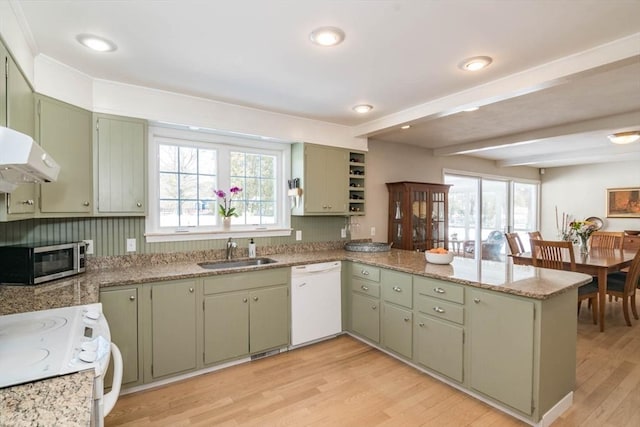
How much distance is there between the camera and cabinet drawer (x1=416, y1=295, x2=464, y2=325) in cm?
244

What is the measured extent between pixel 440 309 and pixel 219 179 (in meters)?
→ 2.43

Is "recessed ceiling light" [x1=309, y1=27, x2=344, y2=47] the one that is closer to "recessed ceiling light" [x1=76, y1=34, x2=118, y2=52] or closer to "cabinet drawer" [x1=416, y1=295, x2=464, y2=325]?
"recessed ceiling light" [x1=76, y1=34, x2=118, y2=52]

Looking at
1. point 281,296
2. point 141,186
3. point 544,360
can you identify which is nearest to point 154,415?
point 281,296

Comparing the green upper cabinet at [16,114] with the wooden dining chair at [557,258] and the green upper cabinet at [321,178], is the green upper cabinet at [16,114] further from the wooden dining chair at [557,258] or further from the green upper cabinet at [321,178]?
the wooden dining chair at [557,258]

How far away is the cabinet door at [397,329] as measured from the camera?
2.85 meters

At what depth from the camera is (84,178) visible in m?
2.45

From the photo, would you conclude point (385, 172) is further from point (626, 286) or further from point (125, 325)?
point (125, 325)

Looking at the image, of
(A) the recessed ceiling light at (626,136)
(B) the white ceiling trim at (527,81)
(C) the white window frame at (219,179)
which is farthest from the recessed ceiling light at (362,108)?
(A) the recessed ceiling light at (626,136)

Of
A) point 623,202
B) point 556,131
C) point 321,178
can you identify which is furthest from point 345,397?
point 623,202

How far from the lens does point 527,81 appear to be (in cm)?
237

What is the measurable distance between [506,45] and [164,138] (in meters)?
2.86

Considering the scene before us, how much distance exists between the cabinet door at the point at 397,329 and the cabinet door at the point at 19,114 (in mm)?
2810

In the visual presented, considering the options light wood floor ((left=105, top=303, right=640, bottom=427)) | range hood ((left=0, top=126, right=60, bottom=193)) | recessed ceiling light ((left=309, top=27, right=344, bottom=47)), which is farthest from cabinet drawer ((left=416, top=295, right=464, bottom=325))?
range hood ((left=0, top=126, right=60, bottom=193))

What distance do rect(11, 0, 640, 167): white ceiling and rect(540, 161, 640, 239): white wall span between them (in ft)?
14.4
